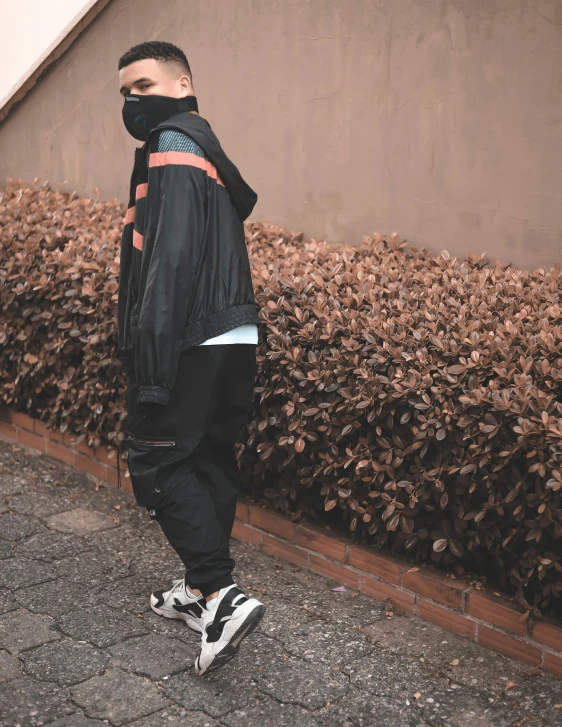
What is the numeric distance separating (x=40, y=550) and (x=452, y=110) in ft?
10.3

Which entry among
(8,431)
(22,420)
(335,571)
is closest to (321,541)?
(335,571)

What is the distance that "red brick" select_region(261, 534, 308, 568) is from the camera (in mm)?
4109

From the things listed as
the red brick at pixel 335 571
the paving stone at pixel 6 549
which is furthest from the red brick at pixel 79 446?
the red brick at pixel 335 571

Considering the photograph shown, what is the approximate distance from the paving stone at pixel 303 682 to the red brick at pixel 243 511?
1.06 m

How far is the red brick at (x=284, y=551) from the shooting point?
13.5ft

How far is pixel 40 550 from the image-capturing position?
420 centimetres

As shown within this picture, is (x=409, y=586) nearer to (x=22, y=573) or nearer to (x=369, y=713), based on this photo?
(x=369, y=713)

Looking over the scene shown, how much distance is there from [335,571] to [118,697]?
1.21 m

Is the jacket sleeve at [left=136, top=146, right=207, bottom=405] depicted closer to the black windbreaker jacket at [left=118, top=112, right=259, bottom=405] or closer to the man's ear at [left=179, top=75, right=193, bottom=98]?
the black windbreaker jacket at [left=118, top=112, right=259, bottom=405]

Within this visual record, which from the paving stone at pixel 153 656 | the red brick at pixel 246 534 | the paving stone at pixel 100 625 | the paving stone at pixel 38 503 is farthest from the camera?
the paving stone at pixel 38 503

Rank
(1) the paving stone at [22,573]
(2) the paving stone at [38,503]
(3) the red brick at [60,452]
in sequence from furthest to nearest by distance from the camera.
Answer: (3) the red brick at [60,452] → (2) the paving stone at [38,503] → (1) the paving stone at [22,573]

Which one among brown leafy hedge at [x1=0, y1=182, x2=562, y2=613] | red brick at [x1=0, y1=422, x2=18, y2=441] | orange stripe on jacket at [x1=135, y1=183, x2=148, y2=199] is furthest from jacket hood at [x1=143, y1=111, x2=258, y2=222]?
red brick at [x1=0, y1=422, x2=18, y2=441]

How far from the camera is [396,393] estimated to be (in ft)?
11.5

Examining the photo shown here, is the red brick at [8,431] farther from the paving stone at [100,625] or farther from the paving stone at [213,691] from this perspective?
the paving stone at [213,691]
